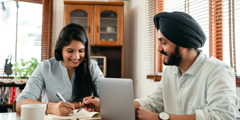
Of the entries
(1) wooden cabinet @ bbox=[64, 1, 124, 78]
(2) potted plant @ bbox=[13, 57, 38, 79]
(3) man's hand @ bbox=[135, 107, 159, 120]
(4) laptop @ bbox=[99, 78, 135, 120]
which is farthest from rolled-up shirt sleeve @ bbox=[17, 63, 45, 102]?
(2) potted plant @ bbox=[13, 57, 38, 79]

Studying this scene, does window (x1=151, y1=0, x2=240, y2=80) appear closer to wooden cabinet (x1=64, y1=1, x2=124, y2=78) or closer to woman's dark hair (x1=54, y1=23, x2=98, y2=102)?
woman's dark hair (x1=54, y1=23, x2=98, y2=102)

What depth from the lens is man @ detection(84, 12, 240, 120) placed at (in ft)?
3.03

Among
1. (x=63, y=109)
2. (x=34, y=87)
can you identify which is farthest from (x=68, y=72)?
(x=63, y=109)

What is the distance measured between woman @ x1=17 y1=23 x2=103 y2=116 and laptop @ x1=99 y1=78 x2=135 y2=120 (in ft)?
2.02

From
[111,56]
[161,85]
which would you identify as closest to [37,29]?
[111,56]

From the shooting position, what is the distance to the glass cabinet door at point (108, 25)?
10.4 feet

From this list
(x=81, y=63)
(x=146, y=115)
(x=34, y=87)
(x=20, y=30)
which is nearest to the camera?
(x=146, y=115)

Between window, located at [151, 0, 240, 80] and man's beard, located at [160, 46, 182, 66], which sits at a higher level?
window, located at [151, 0, 240, 80]

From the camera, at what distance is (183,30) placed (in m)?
1.09

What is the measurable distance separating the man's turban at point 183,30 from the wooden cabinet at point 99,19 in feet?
6.74

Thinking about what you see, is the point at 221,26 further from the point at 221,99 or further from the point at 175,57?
the point at 221,99

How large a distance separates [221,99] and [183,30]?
396 millimetres

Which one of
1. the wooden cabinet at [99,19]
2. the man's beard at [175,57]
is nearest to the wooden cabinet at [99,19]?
the wooden cabinet at [99,19]

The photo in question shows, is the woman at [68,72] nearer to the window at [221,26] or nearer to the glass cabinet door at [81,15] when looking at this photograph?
the window at [221,26]
